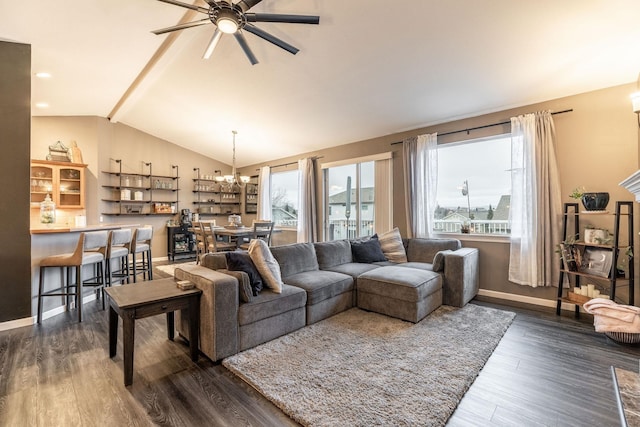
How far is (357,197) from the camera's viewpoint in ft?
18.3

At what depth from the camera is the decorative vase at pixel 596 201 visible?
2938 mm

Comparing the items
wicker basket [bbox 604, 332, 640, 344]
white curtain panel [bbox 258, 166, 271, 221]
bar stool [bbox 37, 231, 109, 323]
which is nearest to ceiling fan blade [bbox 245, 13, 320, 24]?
bar stool [bbox 37, 231, 109, 323]

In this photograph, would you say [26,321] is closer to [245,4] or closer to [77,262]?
[77,262]

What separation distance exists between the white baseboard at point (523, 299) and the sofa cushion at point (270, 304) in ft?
9.04

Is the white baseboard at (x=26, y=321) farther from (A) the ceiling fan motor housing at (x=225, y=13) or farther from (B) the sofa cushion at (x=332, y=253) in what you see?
(A) the ceiling fan motor housing at (x=225, y=13)

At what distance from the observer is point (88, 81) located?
4.26 metres

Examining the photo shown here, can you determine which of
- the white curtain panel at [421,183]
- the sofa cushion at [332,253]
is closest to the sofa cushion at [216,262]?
the sofa cushion at [332,253]

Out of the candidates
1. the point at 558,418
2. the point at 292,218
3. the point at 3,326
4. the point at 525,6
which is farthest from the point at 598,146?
the point at 3,326

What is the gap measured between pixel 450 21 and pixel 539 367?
9.90 ft

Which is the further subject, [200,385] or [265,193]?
[265,193]

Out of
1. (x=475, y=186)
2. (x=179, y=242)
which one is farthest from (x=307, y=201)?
(x=179, y=242)

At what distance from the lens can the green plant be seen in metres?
3.12

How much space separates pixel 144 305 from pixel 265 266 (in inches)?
40.2

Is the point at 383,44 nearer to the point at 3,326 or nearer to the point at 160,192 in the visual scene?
the point at 3,326
